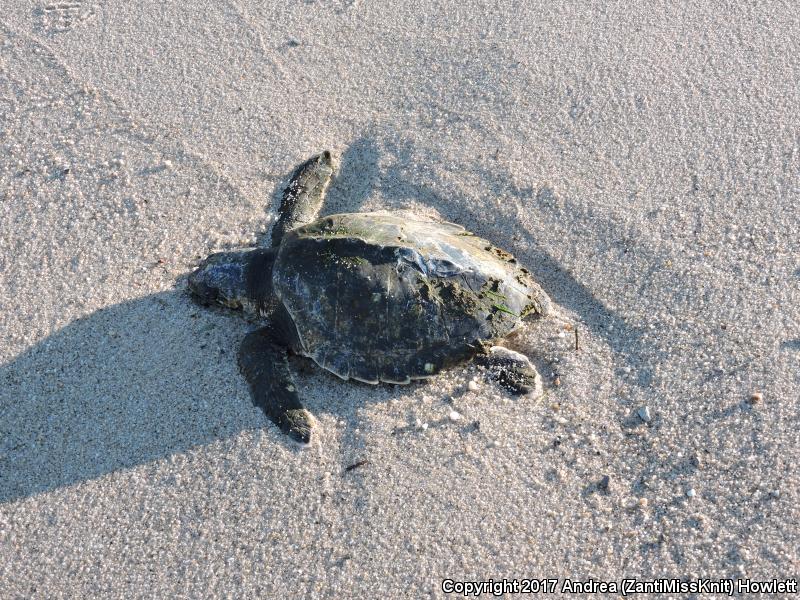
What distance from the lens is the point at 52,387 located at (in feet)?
11.2

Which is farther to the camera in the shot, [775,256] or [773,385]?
[775,256]

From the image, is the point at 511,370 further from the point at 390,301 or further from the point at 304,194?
the point at 304,194

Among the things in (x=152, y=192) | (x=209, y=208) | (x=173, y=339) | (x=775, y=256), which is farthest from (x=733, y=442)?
(x=152, y=192)

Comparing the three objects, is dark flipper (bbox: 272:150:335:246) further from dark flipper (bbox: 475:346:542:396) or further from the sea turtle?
dark flipper (bbox: 475:346:542:396)

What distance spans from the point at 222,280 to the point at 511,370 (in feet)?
5.04

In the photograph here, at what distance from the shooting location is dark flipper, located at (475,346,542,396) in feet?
10.7

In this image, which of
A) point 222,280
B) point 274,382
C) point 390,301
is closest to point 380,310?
point 390,301

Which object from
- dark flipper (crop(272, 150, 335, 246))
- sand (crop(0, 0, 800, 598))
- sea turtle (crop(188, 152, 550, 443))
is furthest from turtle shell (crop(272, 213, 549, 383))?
dark flipper (crop(272, 150, 335, 246))

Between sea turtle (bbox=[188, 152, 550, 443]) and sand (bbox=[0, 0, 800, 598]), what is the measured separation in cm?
13

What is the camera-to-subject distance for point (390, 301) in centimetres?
323

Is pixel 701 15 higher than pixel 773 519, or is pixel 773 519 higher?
pixel 701 15

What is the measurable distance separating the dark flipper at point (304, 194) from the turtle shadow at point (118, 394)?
0.63m

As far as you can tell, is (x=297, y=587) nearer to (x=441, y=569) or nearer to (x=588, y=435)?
(x=441, y=569)

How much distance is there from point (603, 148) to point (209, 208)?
7.66 feet
